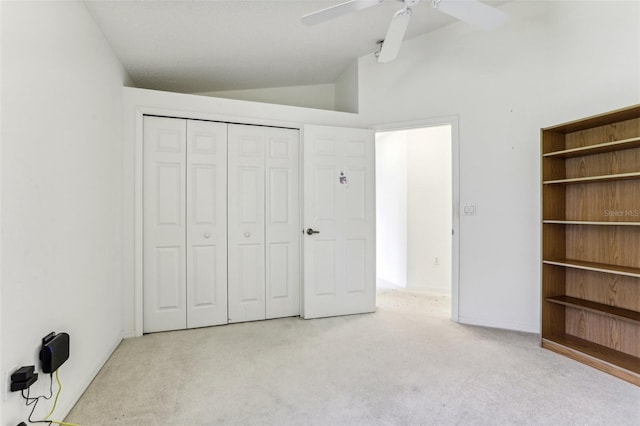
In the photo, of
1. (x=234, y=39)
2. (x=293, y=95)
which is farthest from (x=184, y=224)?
(x=293, y=95)

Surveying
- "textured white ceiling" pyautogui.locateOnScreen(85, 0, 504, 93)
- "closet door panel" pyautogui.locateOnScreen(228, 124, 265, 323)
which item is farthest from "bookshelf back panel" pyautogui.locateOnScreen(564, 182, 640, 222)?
"closet door panel" pyautogui.locateOnScreen(228, 124, 265, 323)

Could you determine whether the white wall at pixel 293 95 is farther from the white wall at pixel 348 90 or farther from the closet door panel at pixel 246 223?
the closet door panel at pixel 246 223

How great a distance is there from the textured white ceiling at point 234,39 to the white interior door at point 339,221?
31.1 inches

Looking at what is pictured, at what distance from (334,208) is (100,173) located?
77.6 inches

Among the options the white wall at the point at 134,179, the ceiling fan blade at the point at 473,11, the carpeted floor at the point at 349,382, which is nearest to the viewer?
the carpeted floor at the point at 349,382

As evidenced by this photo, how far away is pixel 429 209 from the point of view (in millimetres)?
4184

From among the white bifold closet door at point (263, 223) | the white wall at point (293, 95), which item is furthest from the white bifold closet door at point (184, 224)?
the white wall at point (293, 95)

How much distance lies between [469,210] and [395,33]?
1.73 metres

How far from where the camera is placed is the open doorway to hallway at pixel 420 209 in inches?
162

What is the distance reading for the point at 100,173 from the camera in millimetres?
2176

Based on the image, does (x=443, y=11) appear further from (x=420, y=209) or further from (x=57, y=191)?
(x=420, y=209)

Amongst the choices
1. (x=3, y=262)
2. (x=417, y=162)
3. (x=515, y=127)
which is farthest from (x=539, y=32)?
(x=3, y=262)

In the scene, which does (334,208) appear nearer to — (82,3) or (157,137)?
(157,137)

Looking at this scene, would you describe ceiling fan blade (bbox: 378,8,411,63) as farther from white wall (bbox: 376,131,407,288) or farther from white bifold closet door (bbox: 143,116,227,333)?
white wall (bbox: 376,131,407,288)
